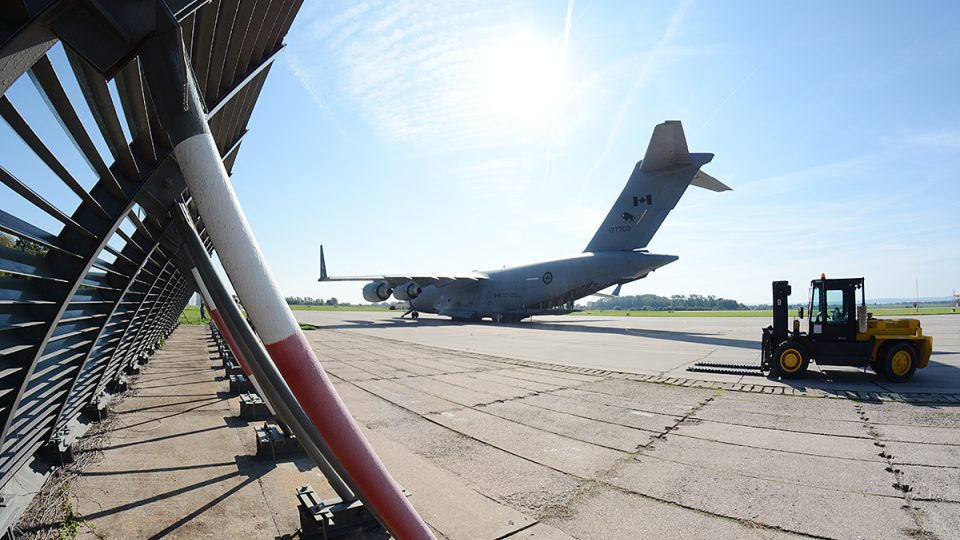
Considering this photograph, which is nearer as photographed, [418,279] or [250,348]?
[250,348]

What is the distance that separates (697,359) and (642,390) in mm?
5063

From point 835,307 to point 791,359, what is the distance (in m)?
1.49

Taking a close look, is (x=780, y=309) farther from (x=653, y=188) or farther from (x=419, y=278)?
(x=419, y=278)

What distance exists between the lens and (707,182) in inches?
973

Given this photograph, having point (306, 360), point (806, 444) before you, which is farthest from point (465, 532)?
point (806, 444)

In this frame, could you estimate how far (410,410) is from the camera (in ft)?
25.7

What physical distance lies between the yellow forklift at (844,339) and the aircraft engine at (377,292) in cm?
2702

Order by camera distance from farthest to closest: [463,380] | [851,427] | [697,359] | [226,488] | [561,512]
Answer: [697,359]
[463,380]
[851,427]
[226,488]
[561,512]

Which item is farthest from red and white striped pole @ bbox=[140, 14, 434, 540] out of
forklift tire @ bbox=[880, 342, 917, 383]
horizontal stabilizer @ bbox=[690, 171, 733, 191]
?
horizontal stabilizer @ bbox=[690, 171, 733, 191]

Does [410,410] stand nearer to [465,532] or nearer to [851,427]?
[465,532]

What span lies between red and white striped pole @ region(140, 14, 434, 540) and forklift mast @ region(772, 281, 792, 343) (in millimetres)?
11511

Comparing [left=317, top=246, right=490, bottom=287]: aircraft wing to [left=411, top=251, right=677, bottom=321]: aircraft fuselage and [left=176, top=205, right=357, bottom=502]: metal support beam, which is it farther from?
[left=176, top=205, right=357, bottom=502]: metal support beam

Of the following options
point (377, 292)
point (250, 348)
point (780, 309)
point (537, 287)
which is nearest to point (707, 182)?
point (537, 287)

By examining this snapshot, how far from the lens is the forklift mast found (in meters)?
10.8
